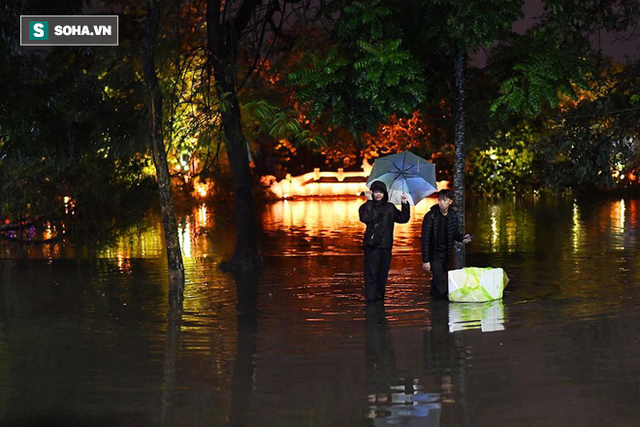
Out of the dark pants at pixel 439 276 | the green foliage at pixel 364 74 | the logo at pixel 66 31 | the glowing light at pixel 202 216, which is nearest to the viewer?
the green foliage at pixel 364 74

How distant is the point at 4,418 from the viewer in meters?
9.17

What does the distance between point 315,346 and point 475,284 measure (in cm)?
397

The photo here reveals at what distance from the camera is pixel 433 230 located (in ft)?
53.6

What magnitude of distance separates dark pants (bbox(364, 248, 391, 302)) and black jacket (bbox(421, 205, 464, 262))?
23.8 inches

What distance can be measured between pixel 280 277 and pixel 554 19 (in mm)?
6213

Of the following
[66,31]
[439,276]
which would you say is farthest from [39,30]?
[439,276]

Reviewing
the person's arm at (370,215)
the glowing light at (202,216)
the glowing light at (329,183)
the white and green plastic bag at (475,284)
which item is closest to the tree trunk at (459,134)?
the white and green plastic bag at (475,284)

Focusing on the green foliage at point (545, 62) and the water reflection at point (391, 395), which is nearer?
the water reflection at point (391, 395)

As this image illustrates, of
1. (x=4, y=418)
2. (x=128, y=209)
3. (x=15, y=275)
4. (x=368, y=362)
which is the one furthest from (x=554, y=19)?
(x=128, y=209)

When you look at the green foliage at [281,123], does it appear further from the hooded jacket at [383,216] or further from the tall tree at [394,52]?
the hooded jacket at [383,216]

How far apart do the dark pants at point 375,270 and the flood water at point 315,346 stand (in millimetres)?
289

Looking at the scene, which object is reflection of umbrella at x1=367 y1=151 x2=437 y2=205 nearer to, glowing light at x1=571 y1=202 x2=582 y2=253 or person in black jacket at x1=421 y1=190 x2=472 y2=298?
person in black jacket at x1=421 y1=190 x2=472 y2=298

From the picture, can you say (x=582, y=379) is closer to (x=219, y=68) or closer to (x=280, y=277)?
(x=280, y=277)

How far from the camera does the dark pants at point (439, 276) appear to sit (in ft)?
53.2
